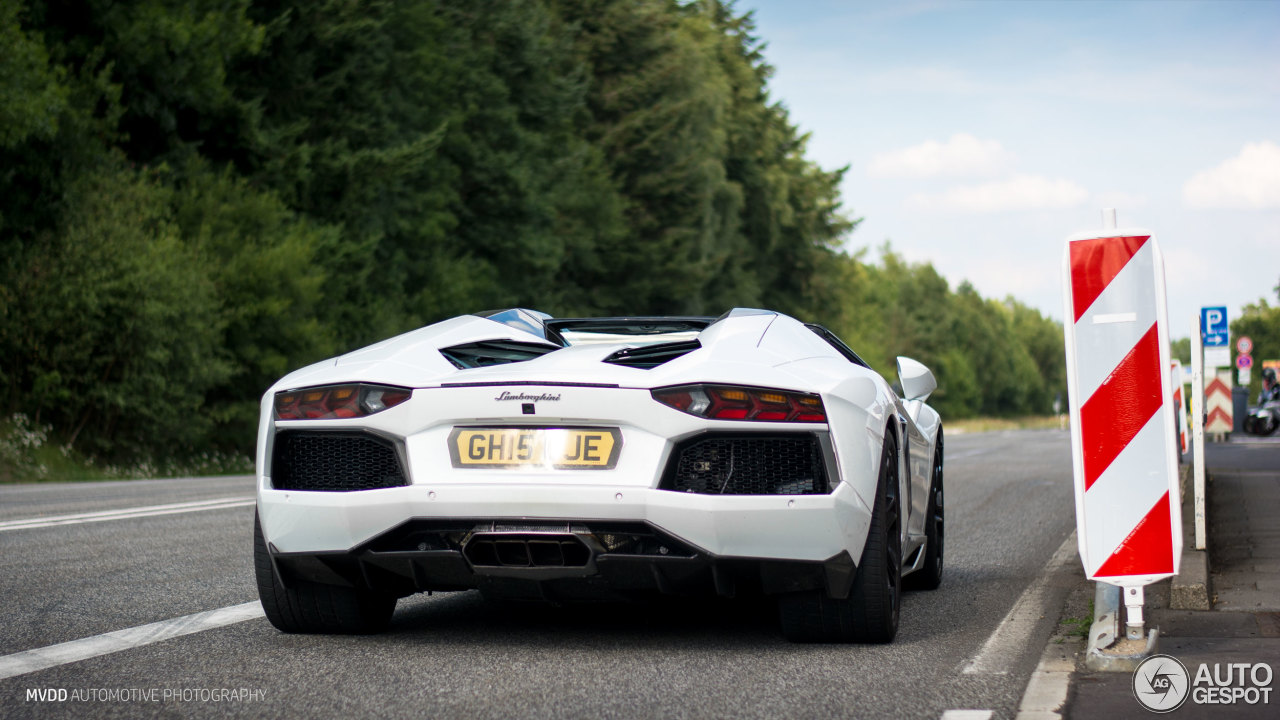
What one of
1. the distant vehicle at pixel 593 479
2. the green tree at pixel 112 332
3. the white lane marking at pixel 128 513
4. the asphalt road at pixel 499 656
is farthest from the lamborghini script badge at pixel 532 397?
the green tree at pixel 112 332

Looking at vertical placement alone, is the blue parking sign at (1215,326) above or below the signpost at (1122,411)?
below

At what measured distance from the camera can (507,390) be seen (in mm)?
4391

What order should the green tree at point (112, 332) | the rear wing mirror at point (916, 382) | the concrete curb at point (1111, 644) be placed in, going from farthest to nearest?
1. the green tree at point (112, 332)
2. the rear wing mirror at point (916, 382)
3. the concrete curb at point (1111, 644)

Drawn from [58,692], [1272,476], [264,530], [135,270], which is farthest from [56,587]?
[135,270]

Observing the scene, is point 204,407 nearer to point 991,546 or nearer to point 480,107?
point 480,107

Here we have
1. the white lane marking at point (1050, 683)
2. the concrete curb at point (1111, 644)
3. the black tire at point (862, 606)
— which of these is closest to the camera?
the white lane marking at point (1050, 683)

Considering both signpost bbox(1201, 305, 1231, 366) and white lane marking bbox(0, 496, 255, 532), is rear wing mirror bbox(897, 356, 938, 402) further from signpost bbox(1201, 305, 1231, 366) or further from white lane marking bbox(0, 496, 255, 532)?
signpost bbox(1201, 305, 1231, 366)

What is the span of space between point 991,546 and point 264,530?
533 centimetres

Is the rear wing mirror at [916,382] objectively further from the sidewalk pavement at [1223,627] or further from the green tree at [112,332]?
the green tree at [112,332]

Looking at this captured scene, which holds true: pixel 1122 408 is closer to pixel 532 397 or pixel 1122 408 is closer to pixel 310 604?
pixel 532 397

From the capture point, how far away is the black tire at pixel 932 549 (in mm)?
6360

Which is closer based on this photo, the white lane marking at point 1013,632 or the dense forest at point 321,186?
the white lane marking at point 1013,632

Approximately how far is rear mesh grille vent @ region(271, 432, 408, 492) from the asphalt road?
0.57 meters

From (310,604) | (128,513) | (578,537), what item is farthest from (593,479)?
(128,513)
